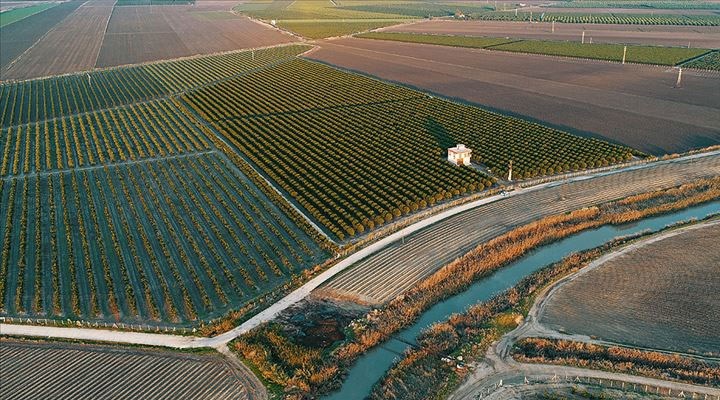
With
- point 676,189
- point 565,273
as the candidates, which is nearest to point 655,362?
point 565,273

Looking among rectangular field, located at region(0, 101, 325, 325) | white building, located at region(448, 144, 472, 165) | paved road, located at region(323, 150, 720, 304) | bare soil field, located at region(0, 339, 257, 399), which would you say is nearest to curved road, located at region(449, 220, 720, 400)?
paved road, located at region(323, 150, 720, 304)

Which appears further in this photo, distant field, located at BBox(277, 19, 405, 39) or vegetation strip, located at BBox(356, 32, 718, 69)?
distant field, located at BBox(277, 19, 405, 39)

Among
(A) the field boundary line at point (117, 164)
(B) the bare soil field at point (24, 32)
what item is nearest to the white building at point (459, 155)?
(A) the field boundary line at point (117, 164)

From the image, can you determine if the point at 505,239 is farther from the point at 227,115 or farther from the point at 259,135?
the point at 227,115

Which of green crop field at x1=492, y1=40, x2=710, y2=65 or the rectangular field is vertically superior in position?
green crop field at x1=492, y1=40, x2=710, y2=65

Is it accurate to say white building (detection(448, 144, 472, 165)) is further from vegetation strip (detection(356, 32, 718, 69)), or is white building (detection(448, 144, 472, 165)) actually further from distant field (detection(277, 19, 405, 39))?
distant field (detection(277, 19, 405, 39))

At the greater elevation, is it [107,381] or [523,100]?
[523,100]
